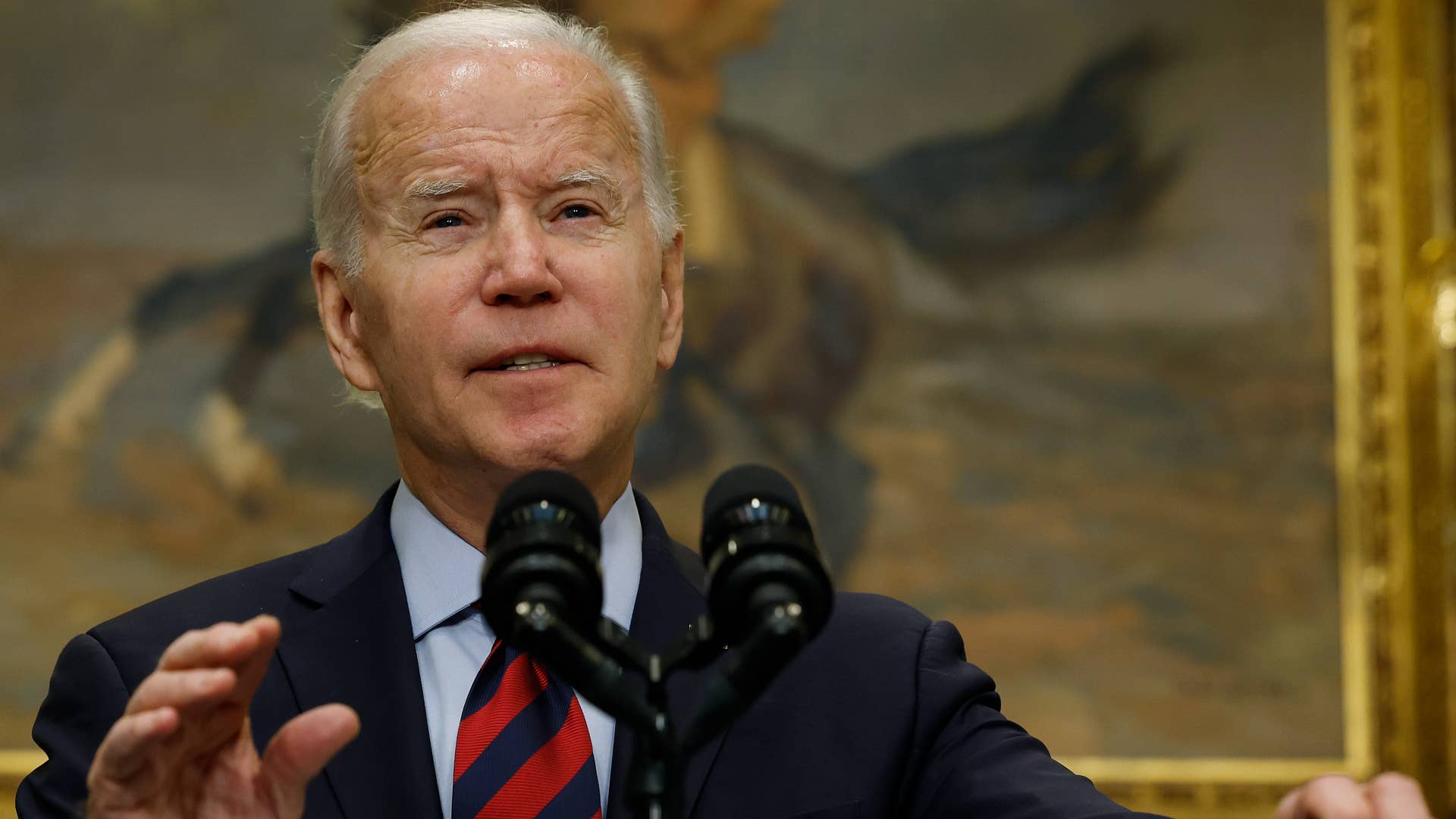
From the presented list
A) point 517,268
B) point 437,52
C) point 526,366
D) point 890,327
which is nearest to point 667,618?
point 526,366

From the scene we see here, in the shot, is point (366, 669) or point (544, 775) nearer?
point (544, 775)

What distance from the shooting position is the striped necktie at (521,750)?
1.75m

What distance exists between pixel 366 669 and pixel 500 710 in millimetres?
200

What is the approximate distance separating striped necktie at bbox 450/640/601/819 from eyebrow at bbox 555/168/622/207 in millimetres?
661

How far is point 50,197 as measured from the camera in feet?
17.8

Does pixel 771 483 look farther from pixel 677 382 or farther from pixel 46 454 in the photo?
pixel 46 454

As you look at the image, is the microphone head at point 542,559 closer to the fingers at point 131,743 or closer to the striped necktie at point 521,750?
the fingers at point 131,743

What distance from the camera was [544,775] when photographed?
1771 mm

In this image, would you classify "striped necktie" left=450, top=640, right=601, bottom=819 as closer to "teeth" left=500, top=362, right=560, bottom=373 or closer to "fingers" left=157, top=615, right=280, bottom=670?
"teeth" left=500, top=362, right=560, bottom=373

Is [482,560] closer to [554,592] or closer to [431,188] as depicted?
[431,188]

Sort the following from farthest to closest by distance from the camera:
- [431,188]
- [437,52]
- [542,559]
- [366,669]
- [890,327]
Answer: [890,327] → [437,52] → [431,188] → [366,669] → [542,559]

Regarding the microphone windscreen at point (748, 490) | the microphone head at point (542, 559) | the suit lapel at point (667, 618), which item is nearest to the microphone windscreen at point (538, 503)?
the microphone head at point (542, 559)

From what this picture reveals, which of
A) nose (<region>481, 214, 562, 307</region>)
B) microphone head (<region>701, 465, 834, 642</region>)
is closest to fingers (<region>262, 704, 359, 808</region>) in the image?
microphone head (<region>701, 465, 834, 642</region>)

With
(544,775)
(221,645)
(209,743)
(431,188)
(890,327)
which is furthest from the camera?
(890,327)
